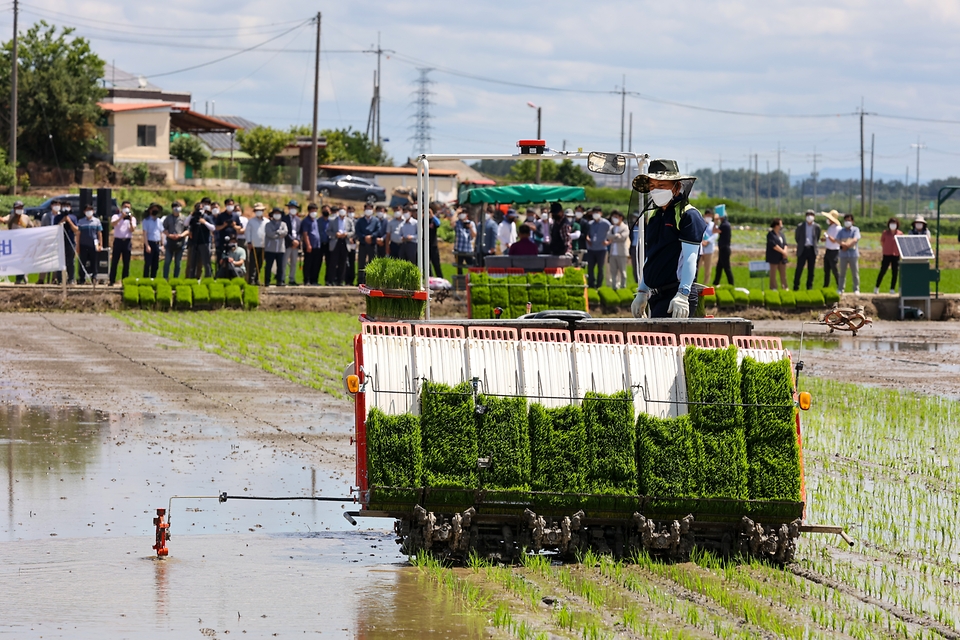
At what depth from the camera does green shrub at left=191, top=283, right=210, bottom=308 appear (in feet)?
92.3

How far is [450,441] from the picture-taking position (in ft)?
27.4

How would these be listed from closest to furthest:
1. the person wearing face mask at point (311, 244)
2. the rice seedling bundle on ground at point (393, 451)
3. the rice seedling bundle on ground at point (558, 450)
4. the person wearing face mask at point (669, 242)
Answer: the rice seedling bundle on ground at point (393, 451), the rice seedling bundle on ground at point (558, 450), the person wearing face mask at point (669, 242), the person wearing face mask at point (311, 244)

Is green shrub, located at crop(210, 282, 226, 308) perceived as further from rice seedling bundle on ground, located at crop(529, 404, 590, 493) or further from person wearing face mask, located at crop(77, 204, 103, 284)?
rice seedling bundle on ground, located at crop(529, 404, 590, 493)

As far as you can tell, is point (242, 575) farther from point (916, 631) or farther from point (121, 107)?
point (121, 107)

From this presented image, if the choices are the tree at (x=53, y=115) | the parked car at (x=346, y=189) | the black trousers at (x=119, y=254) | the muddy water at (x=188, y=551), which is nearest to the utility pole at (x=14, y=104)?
the tree at (x=53, y=115)

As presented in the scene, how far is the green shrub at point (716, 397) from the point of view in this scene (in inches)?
337

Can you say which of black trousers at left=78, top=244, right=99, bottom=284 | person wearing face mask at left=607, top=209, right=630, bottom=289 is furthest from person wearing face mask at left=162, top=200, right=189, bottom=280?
person wearing face mask at left=607, top=209, right=630, bottom=289

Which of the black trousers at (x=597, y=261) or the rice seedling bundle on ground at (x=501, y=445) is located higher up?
the black trousers at (x=597, y=261)

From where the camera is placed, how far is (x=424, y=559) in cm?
838

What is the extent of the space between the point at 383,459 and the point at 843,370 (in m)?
13.6

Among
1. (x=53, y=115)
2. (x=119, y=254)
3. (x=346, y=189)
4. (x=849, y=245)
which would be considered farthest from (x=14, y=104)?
(x=849, y=245)

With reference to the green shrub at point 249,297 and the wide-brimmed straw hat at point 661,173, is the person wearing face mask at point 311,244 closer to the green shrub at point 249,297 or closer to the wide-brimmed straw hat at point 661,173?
the green shrub at point 249,297

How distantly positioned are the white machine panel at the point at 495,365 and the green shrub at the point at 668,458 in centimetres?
83

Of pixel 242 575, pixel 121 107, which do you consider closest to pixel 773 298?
pixel 242 575
